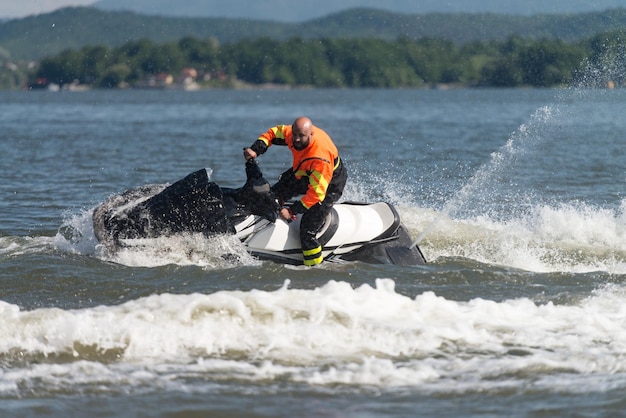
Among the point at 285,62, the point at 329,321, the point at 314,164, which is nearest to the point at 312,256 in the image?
the point at 314,164

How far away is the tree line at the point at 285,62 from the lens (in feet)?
396

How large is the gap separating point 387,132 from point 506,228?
2411 centimetres

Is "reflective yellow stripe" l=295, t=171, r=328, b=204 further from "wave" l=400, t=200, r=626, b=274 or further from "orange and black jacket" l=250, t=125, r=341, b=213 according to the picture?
"wave" l=400, t=200, r=626, b=274

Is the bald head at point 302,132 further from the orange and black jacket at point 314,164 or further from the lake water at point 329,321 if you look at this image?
the lake water at point 329,321

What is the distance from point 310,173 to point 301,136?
16.7 inches

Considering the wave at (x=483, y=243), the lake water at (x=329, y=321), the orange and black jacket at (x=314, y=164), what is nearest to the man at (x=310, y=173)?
the orange and black jacket at (x=314, y=164)

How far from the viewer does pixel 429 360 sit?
772 cm

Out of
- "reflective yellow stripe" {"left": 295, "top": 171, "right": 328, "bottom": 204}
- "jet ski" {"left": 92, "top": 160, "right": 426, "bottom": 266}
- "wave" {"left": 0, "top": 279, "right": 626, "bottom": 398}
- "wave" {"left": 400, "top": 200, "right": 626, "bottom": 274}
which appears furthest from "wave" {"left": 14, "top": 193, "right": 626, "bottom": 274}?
"wave" {"left": 0, "top": 279, "right": 626, "bottom": 398}

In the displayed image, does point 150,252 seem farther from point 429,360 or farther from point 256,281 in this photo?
point 429,360

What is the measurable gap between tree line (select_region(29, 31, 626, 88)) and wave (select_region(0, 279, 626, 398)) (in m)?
101

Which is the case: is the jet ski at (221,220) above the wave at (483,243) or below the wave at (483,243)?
above

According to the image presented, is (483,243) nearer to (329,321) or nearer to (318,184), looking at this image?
(318,184)

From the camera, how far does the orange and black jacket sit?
10672mm

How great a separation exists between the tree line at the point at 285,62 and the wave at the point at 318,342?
3970 inches
